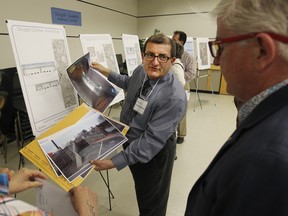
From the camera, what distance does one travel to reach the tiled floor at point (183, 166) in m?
1.91

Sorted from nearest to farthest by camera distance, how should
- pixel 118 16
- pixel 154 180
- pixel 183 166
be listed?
pixel 154 180
pixel 183 166
pixel 118 16

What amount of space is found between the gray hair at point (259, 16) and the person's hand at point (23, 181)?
873 millimetres

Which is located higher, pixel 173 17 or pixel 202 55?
pixel 173 17

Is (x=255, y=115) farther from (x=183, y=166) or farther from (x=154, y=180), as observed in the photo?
(x=183, y=166)

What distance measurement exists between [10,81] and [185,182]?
216cm

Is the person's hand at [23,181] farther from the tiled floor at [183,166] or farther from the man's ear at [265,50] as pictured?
the tiled floor at [183,166]

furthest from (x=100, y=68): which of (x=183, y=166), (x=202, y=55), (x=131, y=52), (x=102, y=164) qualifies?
(x=202, y=55)

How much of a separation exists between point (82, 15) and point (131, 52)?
1860 mm

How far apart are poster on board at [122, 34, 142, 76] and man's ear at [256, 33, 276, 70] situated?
2819 mm

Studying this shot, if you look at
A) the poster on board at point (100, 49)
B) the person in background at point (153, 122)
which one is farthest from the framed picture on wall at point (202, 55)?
the person in background at point (153, 122)

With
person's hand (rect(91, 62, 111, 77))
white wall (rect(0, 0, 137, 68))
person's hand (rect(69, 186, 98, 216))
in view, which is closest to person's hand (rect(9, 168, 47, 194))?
person's hand (rect(69, 186, 98, 216))

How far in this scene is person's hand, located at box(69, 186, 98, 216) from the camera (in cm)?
78

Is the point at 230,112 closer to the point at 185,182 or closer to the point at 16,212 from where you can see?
the point at 185,182

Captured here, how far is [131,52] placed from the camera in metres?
3.38
